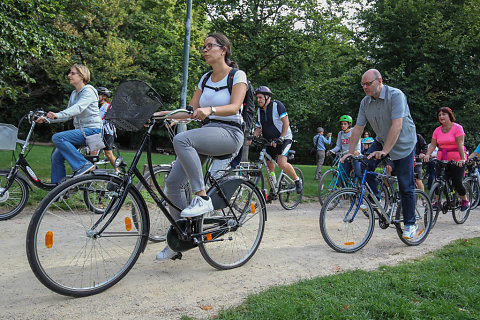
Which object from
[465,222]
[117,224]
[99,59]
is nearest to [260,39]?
[465,222]

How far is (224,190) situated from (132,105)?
1.22 meters

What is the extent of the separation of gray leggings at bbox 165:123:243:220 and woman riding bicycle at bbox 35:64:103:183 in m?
2.32

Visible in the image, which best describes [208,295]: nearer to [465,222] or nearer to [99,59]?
[465,222]

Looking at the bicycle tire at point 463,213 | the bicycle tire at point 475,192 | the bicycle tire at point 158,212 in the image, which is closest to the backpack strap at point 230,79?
the bicycle tire at point 158,212

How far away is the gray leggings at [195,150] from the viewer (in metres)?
3.44

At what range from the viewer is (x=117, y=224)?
325cm

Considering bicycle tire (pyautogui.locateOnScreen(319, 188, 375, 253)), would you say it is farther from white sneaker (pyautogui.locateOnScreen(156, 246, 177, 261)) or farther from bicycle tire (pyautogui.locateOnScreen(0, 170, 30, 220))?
Result: bicycle tire (pyautogui.locateOnScreen(0, 170, 30, 220))

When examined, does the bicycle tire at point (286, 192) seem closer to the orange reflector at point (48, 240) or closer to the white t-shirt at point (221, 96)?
the white t-shirt at point (221, 96)

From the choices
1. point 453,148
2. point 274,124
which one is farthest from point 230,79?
point 453,148

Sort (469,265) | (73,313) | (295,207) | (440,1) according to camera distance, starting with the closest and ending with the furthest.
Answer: (73,313)
(469,265)
(295,207)
(440,1)

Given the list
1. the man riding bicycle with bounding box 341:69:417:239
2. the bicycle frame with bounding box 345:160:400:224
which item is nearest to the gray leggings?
the man riding bicycle with bounding box 341:69:417:239

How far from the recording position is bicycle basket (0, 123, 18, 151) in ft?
18.1

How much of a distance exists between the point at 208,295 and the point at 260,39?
11.8 metres

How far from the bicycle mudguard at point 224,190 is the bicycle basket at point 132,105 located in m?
0.98
